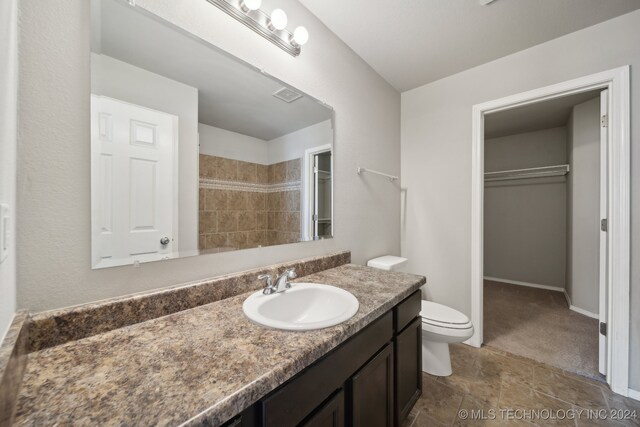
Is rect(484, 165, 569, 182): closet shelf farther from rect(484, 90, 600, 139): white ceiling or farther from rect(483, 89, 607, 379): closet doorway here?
rect(484, 90, 600, 139): white ceiling

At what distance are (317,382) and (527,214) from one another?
4295mm

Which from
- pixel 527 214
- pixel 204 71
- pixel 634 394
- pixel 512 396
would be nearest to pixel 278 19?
pixel 204 71

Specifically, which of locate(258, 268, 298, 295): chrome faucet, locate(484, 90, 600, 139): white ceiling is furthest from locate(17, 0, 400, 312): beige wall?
locate(484, 90, 600, 139): white ceiling

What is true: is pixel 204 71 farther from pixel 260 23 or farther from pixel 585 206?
pixel 585 206

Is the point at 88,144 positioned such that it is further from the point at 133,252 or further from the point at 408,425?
the point at 408,425

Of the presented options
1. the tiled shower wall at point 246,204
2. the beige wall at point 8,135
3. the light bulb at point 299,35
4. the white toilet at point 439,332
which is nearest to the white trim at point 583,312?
the white toilet at point 439,332

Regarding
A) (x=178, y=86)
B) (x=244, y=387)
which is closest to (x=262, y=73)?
(x=178, y=86)

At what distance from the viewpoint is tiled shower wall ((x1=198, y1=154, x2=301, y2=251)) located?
1042 millimetres

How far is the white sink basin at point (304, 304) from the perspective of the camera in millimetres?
963

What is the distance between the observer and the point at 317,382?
2.32 feet

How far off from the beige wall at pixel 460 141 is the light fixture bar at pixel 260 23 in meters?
1.52

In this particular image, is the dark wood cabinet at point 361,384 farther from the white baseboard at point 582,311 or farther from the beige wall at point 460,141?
the white baseboard at point 582,311

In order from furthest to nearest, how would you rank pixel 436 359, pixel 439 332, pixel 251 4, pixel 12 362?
pixel 436 359
pixel 439 332
pixel 251 4
pixel 12 362

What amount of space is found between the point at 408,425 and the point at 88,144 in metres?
1.89
